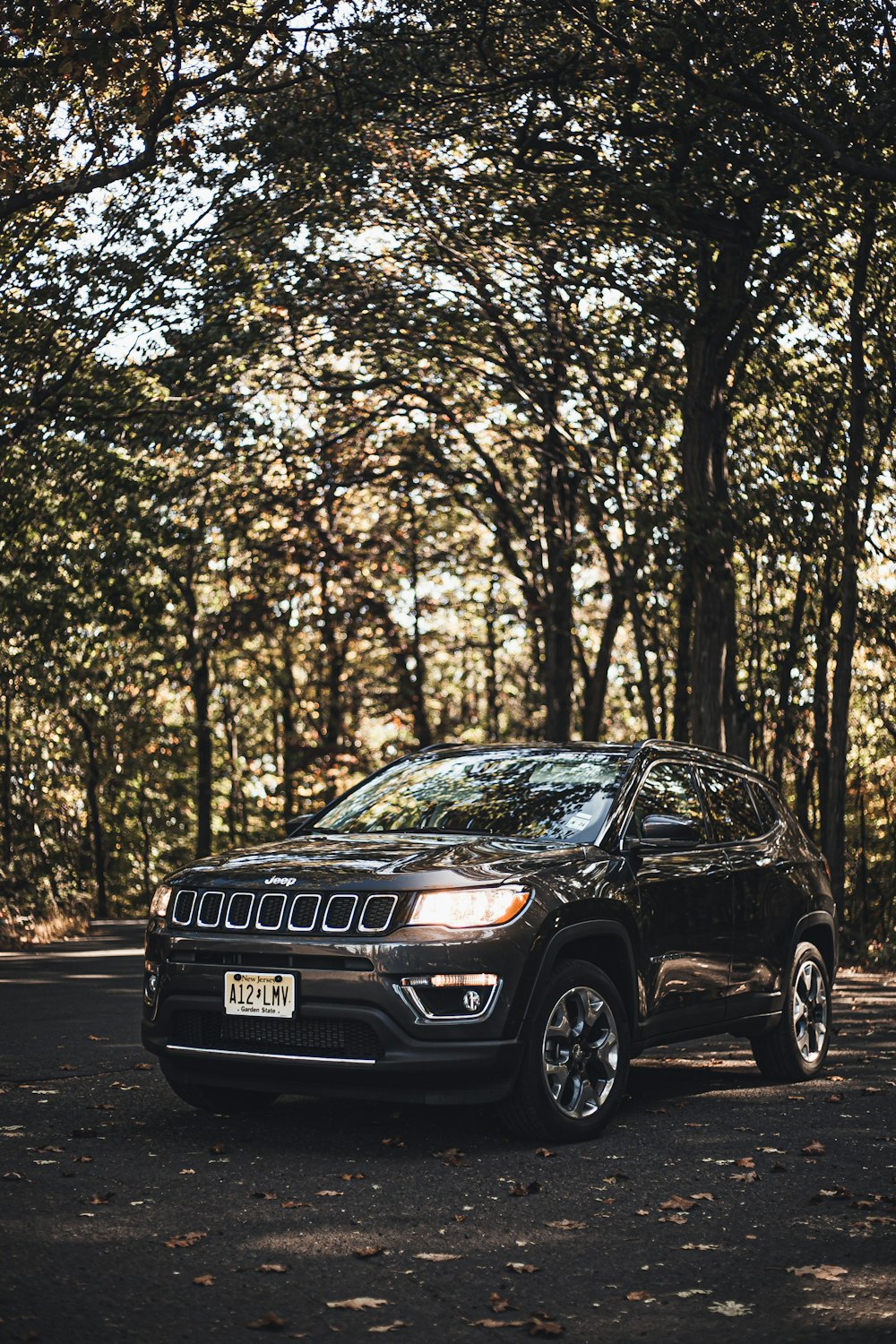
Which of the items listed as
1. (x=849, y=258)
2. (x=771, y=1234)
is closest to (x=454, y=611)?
(x=849, y=258)

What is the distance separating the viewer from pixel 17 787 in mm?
29219

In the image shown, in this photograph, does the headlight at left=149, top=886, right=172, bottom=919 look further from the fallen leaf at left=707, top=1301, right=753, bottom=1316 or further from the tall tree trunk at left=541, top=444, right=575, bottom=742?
the tall tree trunk at left=541, top=444, right=575, bottom=742

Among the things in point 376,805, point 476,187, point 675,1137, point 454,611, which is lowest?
point 675,1137

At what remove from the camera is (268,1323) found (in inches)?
176

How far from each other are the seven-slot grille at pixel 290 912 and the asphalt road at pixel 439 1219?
97cm

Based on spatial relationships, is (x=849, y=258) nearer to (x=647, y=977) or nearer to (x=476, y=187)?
(x=476, y=187)

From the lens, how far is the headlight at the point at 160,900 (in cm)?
744

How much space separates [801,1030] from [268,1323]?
5528 millimetres

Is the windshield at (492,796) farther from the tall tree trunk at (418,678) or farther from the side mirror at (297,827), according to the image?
the tall tree trunk at (418,678)

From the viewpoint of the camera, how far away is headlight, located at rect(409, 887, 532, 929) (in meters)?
6.67

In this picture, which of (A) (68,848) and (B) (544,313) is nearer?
(B) (544,313)

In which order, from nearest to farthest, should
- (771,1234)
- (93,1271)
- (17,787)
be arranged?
(93,1271) → (771,1234) → (17,787)

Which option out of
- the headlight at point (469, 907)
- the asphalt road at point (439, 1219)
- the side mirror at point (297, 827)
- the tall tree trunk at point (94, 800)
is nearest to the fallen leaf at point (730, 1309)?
the asphalt road at point (439, 1219)

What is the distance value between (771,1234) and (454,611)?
114 feet
